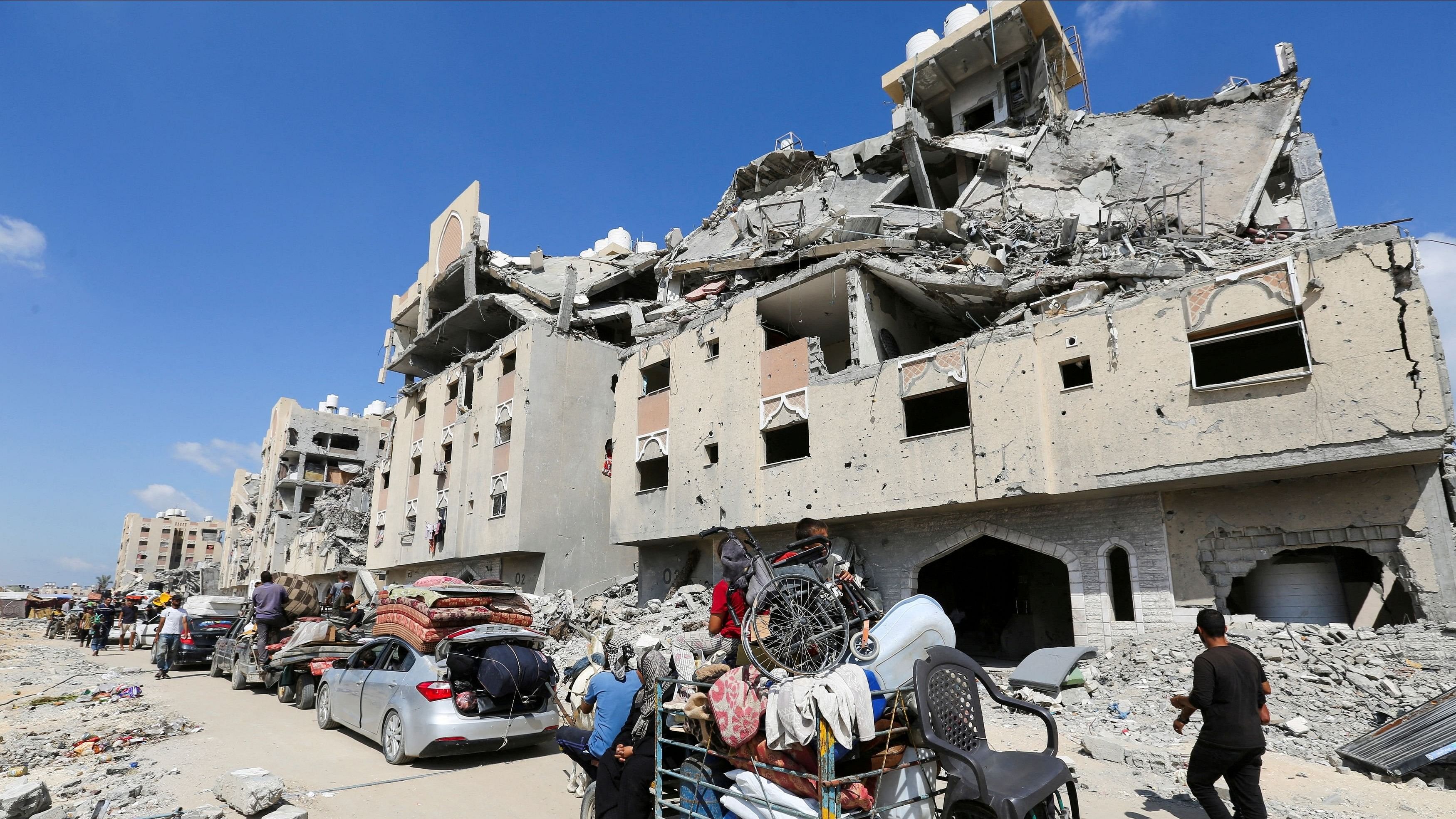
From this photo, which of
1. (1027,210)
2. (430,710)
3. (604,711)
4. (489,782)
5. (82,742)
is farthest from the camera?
(1027,210)

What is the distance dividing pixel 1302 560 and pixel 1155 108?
16.3 metres

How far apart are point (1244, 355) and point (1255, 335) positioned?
3344 millimetres

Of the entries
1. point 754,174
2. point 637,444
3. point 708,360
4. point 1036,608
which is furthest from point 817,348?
point 754,174

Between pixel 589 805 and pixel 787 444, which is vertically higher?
pixel 787 444

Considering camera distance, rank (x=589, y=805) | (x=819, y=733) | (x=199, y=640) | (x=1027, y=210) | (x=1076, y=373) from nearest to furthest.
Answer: (x=819, y=733) < (x=589, y=805) < (x=1076, y=373) < (x=199, y=640) < (x=1027, y=210)

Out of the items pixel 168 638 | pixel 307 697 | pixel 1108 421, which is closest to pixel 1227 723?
pixel 1108 421

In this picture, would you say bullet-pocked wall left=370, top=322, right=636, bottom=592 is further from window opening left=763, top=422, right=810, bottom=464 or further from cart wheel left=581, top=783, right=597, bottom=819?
cart wheel left=581, top=783, right=597, bottom=819

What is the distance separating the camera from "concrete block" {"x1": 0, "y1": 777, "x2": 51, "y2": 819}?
5.39m

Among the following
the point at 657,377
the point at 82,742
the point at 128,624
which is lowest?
the point at 82,742

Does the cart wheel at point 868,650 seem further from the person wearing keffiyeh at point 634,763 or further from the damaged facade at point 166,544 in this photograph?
the damaged facade at point 166,544

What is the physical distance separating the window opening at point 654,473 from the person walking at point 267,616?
35.5 feet

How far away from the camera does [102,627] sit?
962 inches

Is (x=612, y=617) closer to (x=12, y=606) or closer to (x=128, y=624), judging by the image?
(x=128, y=624)

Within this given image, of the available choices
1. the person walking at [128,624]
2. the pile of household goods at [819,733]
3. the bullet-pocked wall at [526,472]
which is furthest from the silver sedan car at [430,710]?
the person walking at [128,624]
